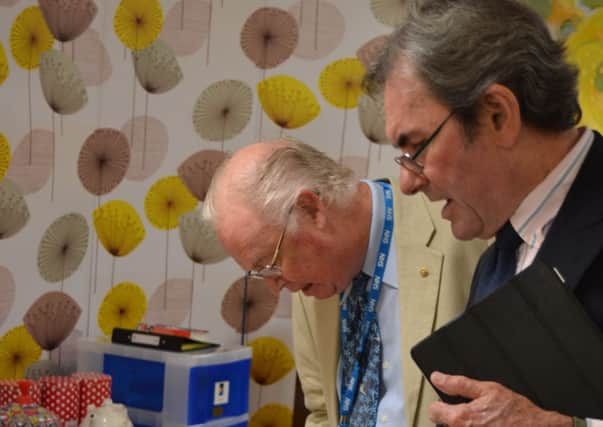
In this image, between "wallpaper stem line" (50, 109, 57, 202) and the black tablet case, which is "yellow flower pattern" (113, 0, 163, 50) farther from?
the black tablet case

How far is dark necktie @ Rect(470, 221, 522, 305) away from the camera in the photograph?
1509mm

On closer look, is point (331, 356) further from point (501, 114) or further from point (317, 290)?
point (501, 114)

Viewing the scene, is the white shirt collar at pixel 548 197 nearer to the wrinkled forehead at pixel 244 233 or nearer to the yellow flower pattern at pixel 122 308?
the wrinkled forehead at pixel 244 233

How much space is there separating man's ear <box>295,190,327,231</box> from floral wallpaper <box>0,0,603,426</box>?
1.39m

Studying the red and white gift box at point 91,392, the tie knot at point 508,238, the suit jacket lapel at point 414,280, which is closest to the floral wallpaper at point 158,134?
the red and white gift box at point 91,392

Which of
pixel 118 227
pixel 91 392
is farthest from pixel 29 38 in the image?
pixel 91 392

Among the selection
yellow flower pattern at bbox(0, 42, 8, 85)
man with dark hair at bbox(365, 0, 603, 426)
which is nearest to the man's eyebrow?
man with dark hair at bbox(365, 0, 603, 426)

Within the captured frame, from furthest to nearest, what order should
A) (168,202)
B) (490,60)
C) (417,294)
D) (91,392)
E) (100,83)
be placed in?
(168,202)
(100,83)
(91,392)
(417,294)
(490,60)

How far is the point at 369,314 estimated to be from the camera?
1.98 meters

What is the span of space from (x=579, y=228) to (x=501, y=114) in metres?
0.20

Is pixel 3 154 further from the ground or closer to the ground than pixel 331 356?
further from the ground

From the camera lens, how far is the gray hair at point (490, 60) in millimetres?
1434

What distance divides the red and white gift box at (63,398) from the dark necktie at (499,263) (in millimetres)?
1618

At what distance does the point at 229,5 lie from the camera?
11.6ft
